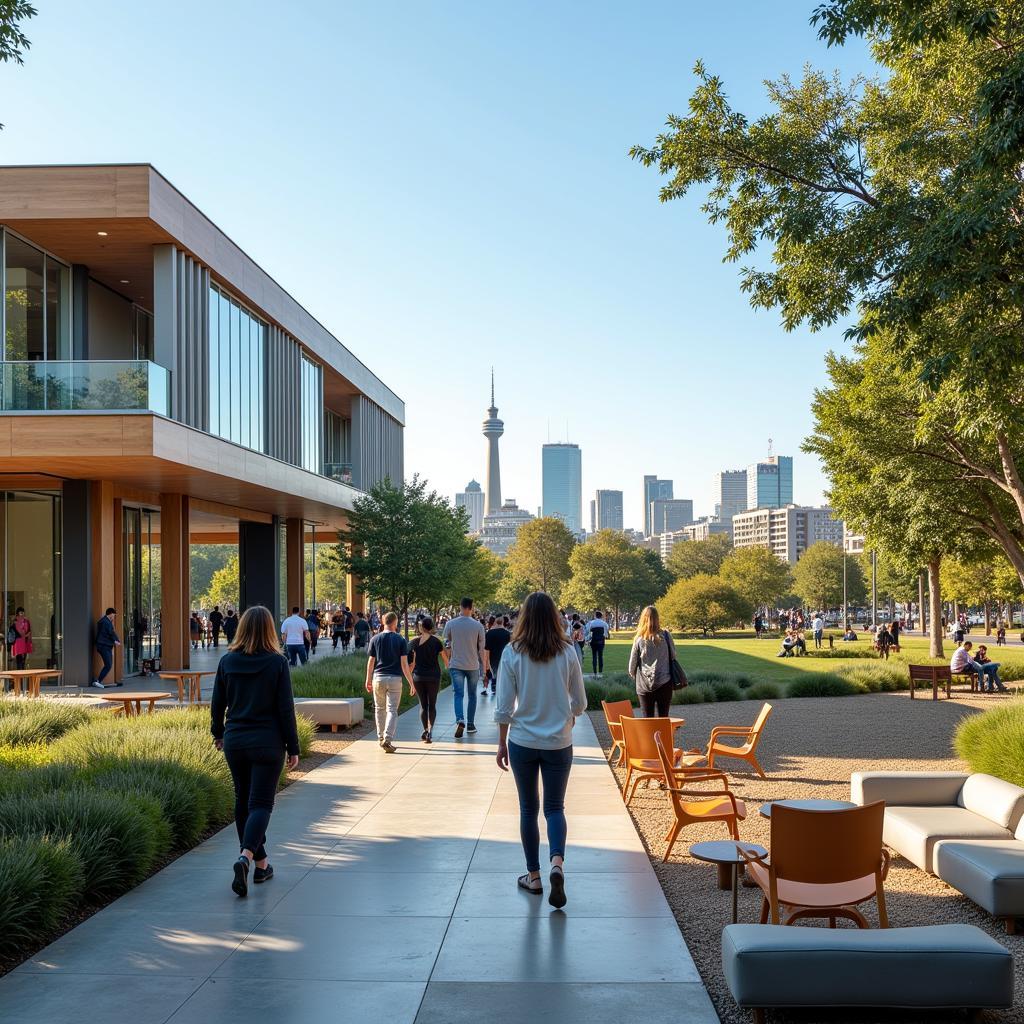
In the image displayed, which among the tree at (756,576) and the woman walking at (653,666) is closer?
the woman walking at (653,666)

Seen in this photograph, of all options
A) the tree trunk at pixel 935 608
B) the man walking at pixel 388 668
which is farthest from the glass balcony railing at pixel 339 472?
the man walking at pixel 388 668

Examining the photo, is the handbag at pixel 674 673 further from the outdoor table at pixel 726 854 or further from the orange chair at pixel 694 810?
the outdoor table at pixel 726 854

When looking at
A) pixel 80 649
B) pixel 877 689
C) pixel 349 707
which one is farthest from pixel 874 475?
pixel 80 649

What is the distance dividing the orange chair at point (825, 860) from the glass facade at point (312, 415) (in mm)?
33325

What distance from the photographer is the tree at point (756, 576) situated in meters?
92.2

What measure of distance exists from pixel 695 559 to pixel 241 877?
370 ft

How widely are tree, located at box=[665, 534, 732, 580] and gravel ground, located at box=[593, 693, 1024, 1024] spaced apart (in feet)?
306

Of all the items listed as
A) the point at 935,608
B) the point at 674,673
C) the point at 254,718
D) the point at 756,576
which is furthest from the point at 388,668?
the point at 756,576

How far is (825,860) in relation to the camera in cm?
596

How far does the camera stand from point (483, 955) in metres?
5.86

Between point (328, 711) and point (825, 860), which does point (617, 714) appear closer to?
point (328, 711)

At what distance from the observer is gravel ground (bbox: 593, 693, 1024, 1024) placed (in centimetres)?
612

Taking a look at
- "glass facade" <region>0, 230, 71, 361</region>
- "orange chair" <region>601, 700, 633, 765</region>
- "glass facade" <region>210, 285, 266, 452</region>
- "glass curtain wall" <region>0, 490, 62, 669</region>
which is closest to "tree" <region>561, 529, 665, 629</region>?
"glass facade" <region>210, 285, 266, 452</region>

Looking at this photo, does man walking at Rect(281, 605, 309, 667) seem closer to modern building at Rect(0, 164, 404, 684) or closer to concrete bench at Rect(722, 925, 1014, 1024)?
modern building at Rect(0, 164, 404, 684)
